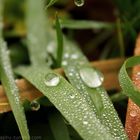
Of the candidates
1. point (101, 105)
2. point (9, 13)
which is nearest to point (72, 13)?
point (9, 13)

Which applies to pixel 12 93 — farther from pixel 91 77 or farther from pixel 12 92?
pixel 91 77

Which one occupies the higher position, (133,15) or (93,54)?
(133,15)

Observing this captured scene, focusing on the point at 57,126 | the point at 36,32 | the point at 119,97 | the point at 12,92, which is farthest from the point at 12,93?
the point at 36,32

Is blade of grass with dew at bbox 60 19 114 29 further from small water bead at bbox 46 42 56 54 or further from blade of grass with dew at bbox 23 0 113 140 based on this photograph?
blade of grass with dew at bbox 23 0 113 140

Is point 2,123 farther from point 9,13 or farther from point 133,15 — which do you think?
point 9,13

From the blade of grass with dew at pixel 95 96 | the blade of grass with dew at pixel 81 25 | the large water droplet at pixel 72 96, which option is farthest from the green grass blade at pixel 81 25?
the large water droplet at pixel 72 96
